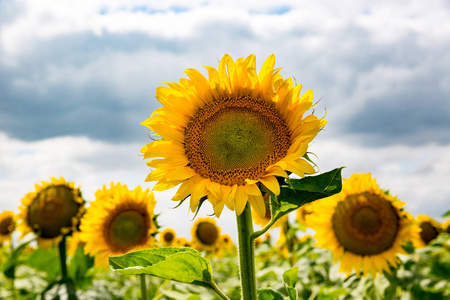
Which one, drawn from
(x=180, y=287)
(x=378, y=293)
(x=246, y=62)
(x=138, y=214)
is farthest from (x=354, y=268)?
(x=246, y=62)

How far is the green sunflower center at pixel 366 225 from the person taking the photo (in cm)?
475

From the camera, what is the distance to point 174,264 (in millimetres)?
1939

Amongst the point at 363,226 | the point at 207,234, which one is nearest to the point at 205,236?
the point at 207,234

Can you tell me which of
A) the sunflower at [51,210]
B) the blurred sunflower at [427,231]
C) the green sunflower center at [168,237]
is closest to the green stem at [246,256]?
the sunflower at [51,210]

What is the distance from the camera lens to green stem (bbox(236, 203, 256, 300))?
2.17m

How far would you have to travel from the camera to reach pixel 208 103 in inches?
102

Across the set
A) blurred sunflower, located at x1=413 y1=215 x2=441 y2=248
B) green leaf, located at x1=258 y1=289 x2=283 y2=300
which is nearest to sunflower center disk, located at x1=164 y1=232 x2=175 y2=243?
blurred sunflower, located at x1=413 y1=215 x2=441 y2=248

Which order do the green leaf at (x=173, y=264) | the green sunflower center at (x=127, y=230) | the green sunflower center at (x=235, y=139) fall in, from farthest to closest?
the green sunflower center at (x=127, y=230)
the green sunflower center at (x=235, y=139)
the green leaf at (x=173, y=264)

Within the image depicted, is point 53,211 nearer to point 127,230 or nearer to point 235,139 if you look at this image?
point 127,230

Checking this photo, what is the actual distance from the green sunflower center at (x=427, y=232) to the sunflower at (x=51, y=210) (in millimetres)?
5961

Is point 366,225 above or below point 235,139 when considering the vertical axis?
below

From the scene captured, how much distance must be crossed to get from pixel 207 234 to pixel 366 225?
5.07 meters

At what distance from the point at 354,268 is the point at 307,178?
300cm

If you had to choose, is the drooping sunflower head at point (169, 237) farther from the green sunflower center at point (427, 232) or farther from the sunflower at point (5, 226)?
the green sunflower center at point (427, 232)
